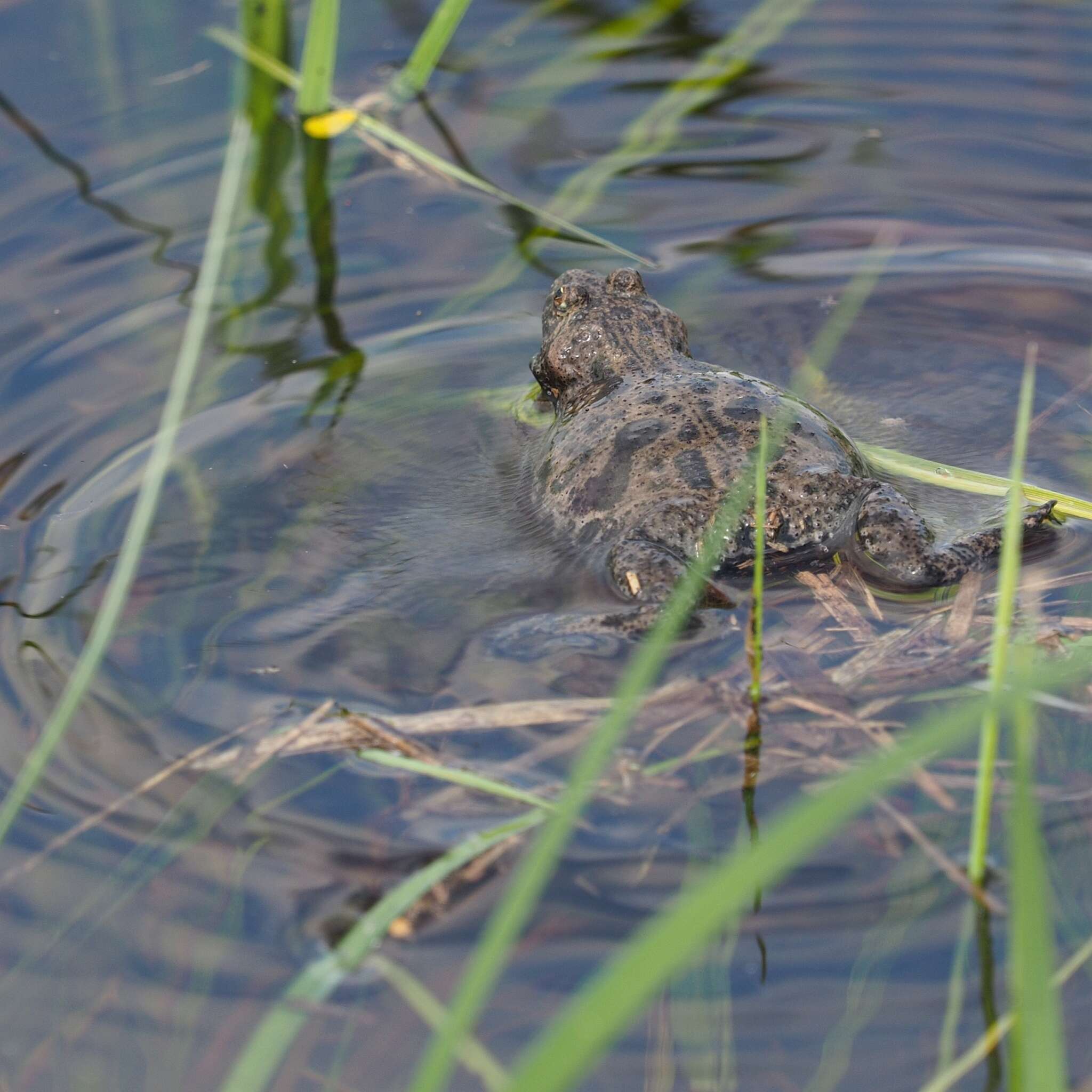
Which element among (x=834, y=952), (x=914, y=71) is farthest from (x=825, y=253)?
(x=834, y=952)

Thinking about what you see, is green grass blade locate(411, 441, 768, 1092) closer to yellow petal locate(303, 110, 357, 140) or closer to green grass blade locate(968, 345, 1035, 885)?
green grass blade locate(968, 345, 1035, 885)

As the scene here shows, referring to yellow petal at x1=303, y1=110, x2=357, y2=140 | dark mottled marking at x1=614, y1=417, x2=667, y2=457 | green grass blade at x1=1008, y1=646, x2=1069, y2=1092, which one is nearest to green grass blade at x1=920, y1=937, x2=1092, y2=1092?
green grass blade at x1=1008, y1=646, x2=1069, y2=1092

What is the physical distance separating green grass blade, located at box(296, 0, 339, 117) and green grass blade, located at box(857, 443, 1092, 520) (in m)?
3.46

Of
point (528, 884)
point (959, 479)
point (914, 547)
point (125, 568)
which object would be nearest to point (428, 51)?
point (959, 479)

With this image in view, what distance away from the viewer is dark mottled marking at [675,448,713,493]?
4.78 metres

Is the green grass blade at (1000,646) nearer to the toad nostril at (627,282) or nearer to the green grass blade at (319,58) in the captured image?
the toad nostril at (627,282)

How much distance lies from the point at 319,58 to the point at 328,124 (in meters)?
0.88

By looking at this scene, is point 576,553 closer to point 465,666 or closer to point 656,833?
point 465,666

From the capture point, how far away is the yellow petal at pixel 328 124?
730 cm

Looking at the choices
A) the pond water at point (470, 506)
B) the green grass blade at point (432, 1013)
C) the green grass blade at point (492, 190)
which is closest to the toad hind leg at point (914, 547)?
the pond water at point (470, 506)

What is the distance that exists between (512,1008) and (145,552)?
278cm

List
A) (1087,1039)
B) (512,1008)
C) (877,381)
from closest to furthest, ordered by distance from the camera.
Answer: (1087,1039) → (512,1008) → (877,381)

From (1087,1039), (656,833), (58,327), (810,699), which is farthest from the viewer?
(58,327)

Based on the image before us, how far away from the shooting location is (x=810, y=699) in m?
4.11
